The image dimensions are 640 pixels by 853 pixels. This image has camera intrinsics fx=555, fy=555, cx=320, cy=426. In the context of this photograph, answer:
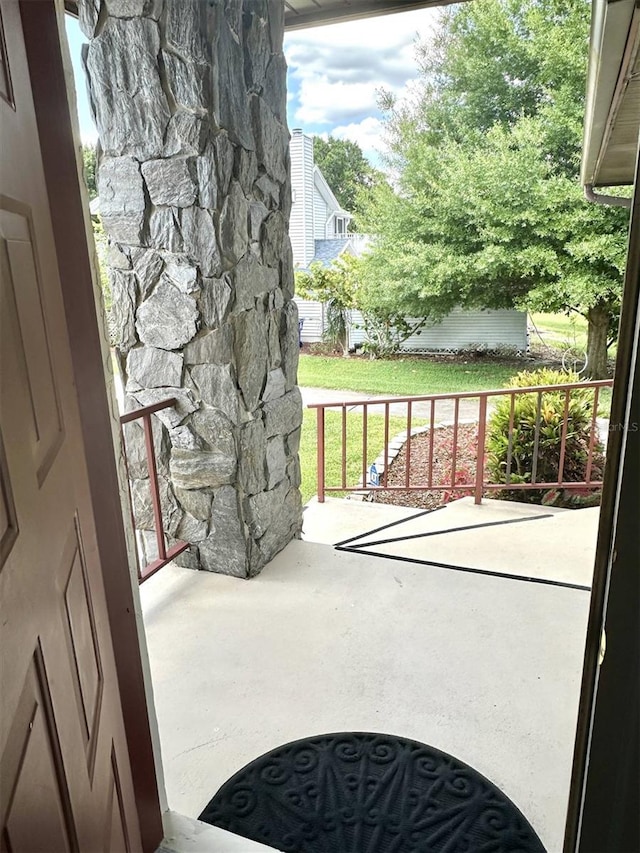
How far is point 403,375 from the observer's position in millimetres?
9422

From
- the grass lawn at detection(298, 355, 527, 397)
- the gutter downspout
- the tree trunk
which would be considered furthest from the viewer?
the grass lawn at detection(298, 355, 527, 397)

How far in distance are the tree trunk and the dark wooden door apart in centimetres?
894

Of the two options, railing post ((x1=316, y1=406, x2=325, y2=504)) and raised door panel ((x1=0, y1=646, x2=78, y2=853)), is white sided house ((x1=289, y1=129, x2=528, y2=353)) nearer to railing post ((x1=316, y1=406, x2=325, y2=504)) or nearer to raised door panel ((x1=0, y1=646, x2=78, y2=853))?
railing post ((x1=316, y1=406, x2=325, y2=504))

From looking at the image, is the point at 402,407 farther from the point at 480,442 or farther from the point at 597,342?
the point at 480,442

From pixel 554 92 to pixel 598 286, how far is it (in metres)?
2.71

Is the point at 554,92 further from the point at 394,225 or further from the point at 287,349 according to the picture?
the point at 287,349

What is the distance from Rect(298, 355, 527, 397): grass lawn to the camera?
8.74 metres

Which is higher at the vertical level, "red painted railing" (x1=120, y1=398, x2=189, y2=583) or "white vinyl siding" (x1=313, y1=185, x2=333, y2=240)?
"white vinyl siding" (x1=313, y1=185, x2=333, y2=240)

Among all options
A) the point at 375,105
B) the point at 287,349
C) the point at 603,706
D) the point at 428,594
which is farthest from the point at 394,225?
the point at 603,706

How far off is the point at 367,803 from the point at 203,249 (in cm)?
189

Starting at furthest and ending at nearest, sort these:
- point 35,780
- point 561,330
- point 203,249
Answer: point 561,330 < point 203,249 < point 35,780

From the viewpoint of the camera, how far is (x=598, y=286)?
25.7ft

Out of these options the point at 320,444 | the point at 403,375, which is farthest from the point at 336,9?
the point at 403,375

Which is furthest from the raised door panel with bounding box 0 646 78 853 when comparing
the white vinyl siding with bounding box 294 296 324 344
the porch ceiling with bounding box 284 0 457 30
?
the white vinyl siding with bounding box 294 296 324 344
